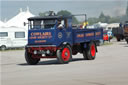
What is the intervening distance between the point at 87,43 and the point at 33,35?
4.01 m

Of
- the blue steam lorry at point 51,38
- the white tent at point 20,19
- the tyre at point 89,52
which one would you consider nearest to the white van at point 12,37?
the white tent at point 20,19

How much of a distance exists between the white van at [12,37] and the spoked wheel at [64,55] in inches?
817

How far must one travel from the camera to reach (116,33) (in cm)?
5709

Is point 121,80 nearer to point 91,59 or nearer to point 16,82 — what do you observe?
point 16,82

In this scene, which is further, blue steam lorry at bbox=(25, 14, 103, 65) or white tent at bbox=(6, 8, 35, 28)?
white tent at bbox=(6, 8, 35, 28)

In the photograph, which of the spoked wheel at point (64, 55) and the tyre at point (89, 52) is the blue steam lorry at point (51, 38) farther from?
the tyre at point (89, 52)

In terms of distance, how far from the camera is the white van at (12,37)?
132 ft

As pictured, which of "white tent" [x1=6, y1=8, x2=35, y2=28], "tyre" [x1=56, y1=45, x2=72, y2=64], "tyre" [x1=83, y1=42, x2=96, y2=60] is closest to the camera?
"tyre" [x1=56, y1=45, x2=72, y2=64]

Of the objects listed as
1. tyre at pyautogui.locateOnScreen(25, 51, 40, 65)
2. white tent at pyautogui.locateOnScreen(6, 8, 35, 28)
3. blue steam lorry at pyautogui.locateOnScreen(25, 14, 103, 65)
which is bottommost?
tyre at pyautogui.locateOnScreen(25, 51, 40, 65)

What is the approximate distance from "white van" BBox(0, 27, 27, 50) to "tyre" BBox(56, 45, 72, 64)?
20746mm

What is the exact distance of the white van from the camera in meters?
40.1

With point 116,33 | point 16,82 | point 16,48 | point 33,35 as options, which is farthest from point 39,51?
point 116,33

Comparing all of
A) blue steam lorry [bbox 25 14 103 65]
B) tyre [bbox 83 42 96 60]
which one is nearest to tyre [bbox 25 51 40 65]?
blue steam lorry [bbox 25 14 103 65]

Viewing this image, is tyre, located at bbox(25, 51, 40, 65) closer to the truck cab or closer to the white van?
the truck cab
